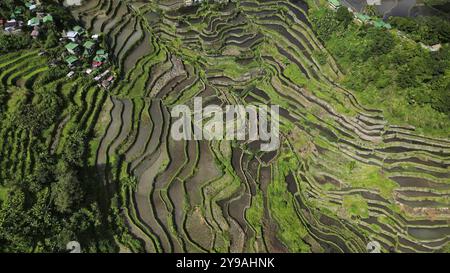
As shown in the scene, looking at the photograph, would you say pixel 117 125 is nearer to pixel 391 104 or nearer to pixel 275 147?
pixel 275 147

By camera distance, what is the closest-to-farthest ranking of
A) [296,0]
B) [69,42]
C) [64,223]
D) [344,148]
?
[64,223] < [344,148] < [69,42] < [296,0]

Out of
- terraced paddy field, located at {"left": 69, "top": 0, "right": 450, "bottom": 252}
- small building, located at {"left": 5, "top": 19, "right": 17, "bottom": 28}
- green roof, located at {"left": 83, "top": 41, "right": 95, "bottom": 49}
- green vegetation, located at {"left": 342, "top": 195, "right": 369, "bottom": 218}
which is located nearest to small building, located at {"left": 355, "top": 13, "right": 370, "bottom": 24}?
terraced paddy field, located at {"left": 69, "top": 0, "right": 450, "bottom": 252}

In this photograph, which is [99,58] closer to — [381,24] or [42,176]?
[42,176]

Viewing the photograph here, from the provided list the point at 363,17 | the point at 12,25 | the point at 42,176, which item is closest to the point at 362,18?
the point at 363,17

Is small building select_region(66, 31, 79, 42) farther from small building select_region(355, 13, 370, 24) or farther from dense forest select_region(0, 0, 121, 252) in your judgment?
small building select_region(355, 13, 370, 24)

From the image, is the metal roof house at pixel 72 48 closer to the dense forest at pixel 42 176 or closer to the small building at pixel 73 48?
the small building at pixel 73 48

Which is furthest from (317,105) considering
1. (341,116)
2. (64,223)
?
(64,223)
